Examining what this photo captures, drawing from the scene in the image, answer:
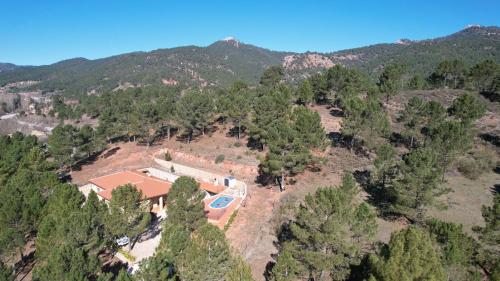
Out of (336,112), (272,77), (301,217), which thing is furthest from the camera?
(272,77)

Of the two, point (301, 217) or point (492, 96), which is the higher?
point (492, 96)

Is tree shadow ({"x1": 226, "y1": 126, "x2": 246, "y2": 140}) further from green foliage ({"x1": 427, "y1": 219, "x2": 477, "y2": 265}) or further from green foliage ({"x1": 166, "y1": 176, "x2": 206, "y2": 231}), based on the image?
green foliage ({"x1": 427, "y1": 219, "x2": 477, "y2": 265})

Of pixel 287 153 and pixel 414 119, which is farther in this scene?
pixel 414 119

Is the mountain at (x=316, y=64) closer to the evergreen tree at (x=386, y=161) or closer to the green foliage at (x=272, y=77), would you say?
the green foliage at (x=272, y=77)

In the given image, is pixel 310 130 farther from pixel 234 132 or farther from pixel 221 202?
pixel 234 132

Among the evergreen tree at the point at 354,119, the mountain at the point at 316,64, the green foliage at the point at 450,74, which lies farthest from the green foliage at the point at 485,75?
the mountain at the point at 316,64

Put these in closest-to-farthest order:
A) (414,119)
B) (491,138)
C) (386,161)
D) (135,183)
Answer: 1. (386,161)
2. (135,183)
3. (414,119)
4. (491,138)

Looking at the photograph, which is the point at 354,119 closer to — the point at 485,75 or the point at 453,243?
the point at 453,243

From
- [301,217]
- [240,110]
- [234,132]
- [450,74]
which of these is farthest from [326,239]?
[450,74]

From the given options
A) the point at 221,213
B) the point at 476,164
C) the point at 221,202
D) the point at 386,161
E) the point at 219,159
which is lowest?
the point at 221,213

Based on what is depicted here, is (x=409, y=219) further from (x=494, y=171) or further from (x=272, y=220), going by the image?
(x=494, y=171)
